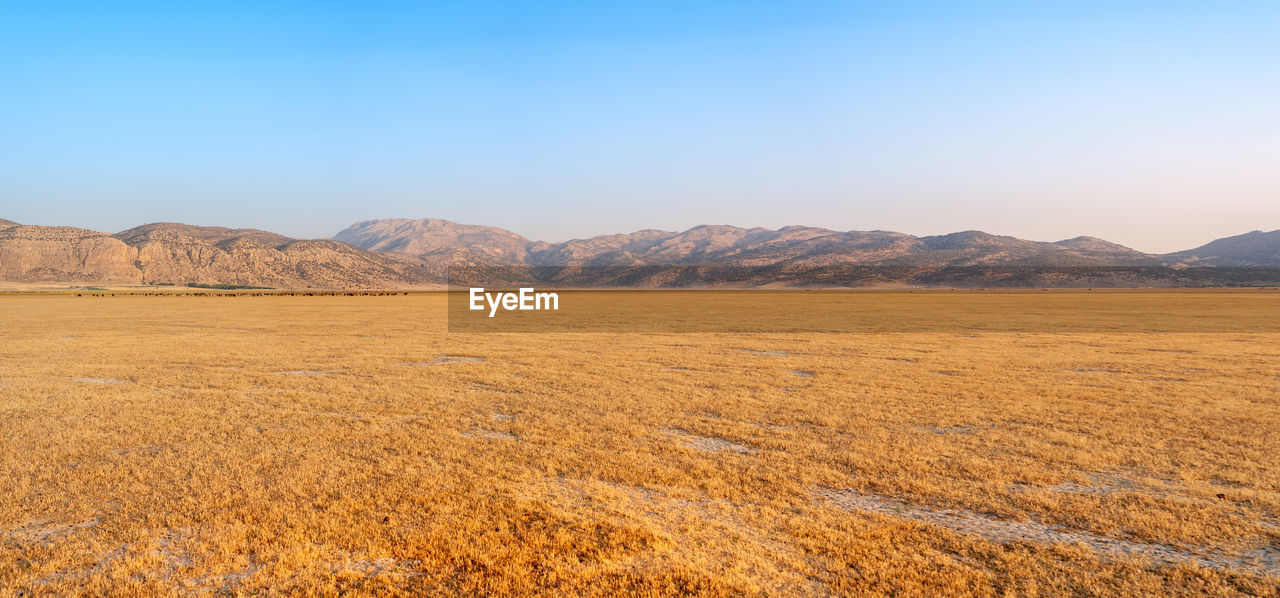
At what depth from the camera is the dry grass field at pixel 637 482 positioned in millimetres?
6344

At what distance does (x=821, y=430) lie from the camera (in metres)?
12.4

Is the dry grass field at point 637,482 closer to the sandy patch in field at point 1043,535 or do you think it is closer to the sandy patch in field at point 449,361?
the sandy patch in field at point 1043,535

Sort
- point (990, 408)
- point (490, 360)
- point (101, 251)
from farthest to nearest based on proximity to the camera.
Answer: point (101, 251)
point (490, 360)
point (990, 408)

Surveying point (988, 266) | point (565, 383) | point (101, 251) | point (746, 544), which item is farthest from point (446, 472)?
point (101, 251)

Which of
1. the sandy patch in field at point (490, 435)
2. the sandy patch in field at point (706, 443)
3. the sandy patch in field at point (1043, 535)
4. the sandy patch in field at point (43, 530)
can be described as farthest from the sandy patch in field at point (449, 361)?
the sandy patch in field at point (1043, 535)

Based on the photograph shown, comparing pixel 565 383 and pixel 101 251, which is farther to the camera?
pixel 101 251

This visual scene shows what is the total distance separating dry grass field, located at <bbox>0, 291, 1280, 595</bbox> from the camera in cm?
634

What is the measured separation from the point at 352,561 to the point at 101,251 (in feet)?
716

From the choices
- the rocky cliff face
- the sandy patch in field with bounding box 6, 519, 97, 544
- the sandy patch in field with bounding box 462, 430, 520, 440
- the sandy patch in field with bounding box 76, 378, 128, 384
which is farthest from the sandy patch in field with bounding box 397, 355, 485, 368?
the rocky cliff face

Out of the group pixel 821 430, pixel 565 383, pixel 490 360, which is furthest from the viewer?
pixel 490 360

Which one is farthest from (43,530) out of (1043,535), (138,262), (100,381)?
(138,262)

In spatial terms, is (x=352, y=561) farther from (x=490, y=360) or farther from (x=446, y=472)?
(x=490, y=360)

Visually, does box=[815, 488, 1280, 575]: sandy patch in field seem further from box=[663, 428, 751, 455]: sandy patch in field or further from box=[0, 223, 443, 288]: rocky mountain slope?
box=[0, 223, 443, 288]: rocky mountain slope

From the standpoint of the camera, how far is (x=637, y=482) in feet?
30.1
